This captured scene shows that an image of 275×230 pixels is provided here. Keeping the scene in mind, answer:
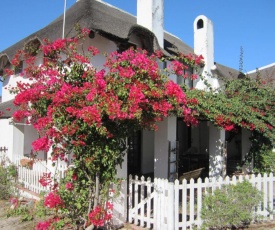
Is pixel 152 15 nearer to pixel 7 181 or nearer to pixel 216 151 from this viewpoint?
pixel 216 151

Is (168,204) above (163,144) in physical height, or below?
below

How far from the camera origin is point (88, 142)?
5195 mm

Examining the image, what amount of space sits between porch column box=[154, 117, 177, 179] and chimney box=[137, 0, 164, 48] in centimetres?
577

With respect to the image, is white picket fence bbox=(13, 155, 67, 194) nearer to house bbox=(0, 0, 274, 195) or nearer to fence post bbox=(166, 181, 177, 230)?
house bbox=(0, 0, 274, 195)

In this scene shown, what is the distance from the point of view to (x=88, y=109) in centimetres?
454

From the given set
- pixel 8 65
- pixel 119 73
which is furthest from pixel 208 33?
pixel 119 73

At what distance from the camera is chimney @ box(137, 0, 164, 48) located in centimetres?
1220

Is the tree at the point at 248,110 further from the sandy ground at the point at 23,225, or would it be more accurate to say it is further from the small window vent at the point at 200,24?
the small window vent at the point at 200,24

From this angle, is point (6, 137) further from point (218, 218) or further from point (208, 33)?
point (208, 33)

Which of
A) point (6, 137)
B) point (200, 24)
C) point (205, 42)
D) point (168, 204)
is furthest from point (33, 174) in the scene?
point (200, 24)

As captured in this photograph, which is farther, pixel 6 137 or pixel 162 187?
pixel 6 137

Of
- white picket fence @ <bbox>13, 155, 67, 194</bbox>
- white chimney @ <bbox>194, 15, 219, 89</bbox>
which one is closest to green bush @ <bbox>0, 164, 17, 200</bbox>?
white picket fence @ <bbox>13, 155, 67, 194</bbox>

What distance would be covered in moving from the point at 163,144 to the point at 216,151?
101 inches

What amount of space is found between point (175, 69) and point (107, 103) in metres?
2.02
